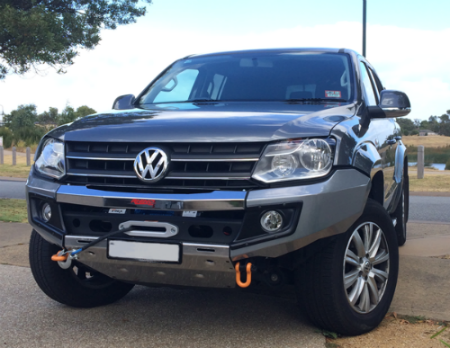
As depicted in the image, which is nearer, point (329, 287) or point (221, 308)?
point (329, 287)

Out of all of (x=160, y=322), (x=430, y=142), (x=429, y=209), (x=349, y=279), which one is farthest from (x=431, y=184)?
(x=430, y=142)

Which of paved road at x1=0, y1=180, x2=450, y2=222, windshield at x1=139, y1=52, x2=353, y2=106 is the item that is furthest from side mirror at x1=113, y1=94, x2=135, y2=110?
paved road at x1=0, y1=180, x2=450, y2=222

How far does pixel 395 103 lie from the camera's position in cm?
429

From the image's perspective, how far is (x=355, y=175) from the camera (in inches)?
129

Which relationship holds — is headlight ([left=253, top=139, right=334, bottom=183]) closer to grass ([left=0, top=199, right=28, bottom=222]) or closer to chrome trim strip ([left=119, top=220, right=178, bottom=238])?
chrome trim strip ([left=119, top=220, right=178, bottom=238])

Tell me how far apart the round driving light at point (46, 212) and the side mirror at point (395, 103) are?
2.38 m

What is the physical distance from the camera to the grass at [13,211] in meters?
8.09

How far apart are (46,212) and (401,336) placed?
219 centimetres

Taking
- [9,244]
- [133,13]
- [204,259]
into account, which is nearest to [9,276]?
[9,244]

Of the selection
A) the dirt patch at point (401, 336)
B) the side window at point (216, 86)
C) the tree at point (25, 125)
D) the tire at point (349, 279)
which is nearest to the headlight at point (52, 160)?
the side window at point (216, 86)

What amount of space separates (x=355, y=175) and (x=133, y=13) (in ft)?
34.1

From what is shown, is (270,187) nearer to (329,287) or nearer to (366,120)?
(329,287)

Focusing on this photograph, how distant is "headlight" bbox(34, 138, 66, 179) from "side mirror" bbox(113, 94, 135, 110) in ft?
3.10

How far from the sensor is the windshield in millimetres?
4320
